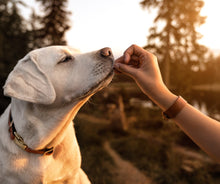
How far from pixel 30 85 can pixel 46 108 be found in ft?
1.06

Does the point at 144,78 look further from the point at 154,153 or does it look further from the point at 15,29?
the point at 15,29

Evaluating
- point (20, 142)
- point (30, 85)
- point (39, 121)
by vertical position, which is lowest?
point (20, 142)

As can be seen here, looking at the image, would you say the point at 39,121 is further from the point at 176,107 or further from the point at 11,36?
the point at 11,36

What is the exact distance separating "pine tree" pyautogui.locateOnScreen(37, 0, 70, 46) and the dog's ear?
860 centimetres

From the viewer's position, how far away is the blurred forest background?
5.14 m

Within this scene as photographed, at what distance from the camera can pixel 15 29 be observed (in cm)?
885

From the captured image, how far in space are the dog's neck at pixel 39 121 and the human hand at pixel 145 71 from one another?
70 centimetres

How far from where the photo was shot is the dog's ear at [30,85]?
1854 mm

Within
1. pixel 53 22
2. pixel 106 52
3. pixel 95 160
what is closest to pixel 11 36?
pixel 53 22

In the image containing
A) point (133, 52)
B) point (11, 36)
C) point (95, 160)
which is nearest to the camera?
point (133, 52)

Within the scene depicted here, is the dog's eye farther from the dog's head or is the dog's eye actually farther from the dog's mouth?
the dog's mouth

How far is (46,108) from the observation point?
212 centimetres

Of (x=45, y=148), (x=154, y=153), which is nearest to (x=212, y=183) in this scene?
(x=154, y=153)

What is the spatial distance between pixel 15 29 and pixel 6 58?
9.79ft
